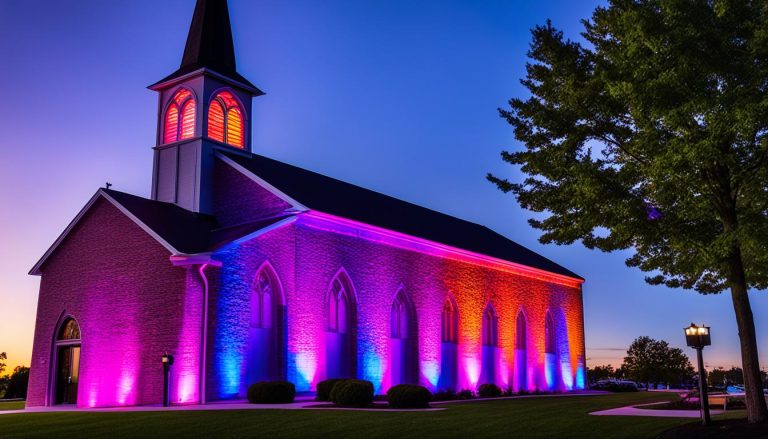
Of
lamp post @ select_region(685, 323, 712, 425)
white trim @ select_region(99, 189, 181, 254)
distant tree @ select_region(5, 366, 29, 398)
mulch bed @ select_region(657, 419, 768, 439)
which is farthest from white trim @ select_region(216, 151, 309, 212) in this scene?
distant tree @ select_region(5, 366, 29, 398)

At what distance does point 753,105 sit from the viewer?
1755cm

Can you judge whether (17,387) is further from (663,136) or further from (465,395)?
(663,136)

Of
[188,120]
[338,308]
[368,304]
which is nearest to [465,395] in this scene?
[368,304]

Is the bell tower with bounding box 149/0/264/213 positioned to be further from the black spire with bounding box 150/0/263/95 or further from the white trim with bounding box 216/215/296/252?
the white trim with bounding box 216/215/296/252

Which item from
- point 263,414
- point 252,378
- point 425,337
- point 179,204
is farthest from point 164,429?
point 425,337

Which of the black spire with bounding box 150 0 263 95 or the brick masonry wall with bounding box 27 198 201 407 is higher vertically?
the black spire with bounding box 150 0 263 95

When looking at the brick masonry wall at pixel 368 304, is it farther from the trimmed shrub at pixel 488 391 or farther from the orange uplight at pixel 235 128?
the orange uplight at pixel 235 128

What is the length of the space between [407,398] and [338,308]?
837 cm

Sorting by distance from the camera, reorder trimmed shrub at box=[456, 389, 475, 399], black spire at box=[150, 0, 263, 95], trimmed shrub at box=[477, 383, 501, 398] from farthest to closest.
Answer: trimmed shrub at box=[477, 383, 501, 398] < trimmed shrub at box=[456, 389, 475, 399] < black spire at box=[150, 0, 263, 95]

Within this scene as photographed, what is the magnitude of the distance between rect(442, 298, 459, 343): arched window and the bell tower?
44.6 feet

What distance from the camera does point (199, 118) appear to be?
34031 mm

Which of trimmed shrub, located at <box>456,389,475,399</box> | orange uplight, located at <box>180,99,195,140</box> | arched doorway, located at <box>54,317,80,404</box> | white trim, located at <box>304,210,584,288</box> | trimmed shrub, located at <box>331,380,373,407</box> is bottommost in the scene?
trimmed shrub, located at <box>456,389,475,399</box>

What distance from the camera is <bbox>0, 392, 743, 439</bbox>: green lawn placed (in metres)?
17.2

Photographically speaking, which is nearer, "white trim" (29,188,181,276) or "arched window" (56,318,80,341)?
"white trim" (29,188,181,276)
